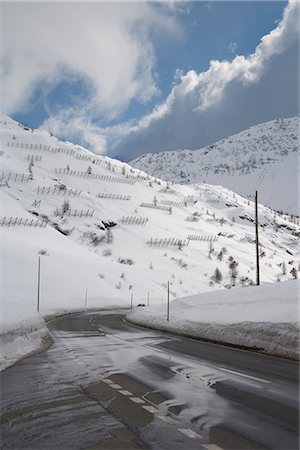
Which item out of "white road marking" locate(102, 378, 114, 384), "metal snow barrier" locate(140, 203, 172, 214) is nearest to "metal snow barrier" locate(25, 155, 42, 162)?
"metal snow barrier" locate(140, 203, 172, 214)

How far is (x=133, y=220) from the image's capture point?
125 m

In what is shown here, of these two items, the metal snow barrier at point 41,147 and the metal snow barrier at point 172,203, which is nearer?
the metal snow barrier at point 41,147

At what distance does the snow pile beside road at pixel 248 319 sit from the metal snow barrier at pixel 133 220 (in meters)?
90.9

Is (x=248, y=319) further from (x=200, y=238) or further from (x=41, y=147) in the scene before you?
(x=41, y=147)

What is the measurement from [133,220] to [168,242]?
13.2 metres

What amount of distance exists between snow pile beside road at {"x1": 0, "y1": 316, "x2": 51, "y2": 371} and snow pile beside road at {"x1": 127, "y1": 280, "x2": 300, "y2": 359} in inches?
290

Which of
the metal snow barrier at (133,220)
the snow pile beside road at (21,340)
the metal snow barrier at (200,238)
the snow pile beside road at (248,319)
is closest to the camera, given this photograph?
the snow pile beside road at (21,340)

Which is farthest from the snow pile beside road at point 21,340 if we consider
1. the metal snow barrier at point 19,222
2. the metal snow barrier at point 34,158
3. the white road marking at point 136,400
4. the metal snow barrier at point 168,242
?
the metal snow barrier at point 34,158

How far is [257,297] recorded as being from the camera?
2291cm

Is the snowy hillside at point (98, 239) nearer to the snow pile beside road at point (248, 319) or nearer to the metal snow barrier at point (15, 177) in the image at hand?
the metal snow barrier at point (15, 177)

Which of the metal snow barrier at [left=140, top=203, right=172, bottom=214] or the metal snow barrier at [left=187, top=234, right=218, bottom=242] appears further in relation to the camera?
the metal snow barrier at [left=140, top=203, right=172, bottom=214]

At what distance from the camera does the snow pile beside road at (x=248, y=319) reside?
15.6m

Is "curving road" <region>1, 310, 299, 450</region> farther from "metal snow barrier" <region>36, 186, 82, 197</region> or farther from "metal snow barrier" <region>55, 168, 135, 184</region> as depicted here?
"metal snow barrier" <region>55, 168, 135, 184</region>

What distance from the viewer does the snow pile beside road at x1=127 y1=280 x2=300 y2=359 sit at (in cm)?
1560
